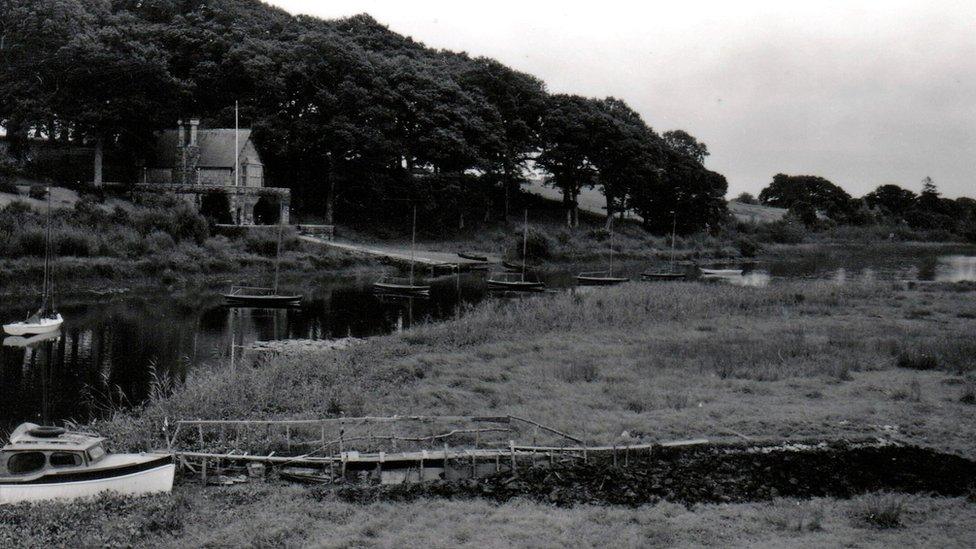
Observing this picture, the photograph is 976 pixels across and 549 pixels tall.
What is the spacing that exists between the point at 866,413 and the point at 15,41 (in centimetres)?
6722

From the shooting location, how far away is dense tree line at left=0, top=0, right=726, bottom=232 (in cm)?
6178

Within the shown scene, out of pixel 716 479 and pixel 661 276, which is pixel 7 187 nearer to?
pixel 661 276

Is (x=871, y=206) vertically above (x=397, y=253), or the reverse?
(x=871, y=206)

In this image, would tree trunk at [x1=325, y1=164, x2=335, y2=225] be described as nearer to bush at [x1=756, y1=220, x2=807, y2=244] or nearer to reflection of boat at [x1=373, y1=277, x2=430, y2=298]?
reflection of boat at [x1=373, y1=277, x2=430, y2=298]

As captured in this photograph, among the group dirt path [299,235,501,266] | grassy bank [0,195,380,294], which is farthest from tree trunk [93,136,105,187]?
dirt path [299,235,501,266]

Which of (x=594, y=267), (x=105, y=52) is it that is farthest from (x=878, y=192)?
(x=105, y=52)

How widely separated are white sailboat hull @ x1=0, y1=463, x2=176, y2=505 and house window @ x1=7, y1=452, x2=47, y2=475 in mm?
291

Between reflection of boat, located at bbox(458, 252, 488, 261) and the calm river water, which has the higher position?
reflection of boat, located at bbox(458, 252, 488, 261)

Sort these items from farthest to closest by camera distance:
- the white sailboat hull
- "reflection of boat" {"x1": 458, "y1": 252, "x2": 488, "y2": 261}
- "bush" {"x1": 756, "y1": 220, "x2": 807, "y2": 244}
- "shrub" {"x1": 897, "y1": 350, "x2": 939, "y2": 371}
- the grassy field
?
"bush" {"x1": 756, "y1": 220, "x2": 807, "y2": 244} < "reflection of boat" {"x1": 458, "y1": 252, "x2": 488, "y2": 261} < "shrub" {"x1": 897, "y1": 350, "x2": 939, "y2": 371} < the white sailboat hull < the grassy field

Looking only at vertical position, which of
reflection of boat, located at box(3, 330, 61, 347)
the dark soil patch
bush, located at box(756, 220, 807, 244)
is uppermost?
bush, located at box(756, 220, 807, 244)

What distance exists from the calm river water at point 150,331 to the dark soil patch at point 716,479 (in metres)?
10.8

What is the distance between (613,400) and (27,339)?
25451 mm

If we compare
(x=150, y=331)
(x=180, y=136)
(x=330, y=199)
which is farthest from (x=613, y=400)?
(x=180, y=136)

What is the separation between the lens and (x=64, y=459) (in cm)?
1427
